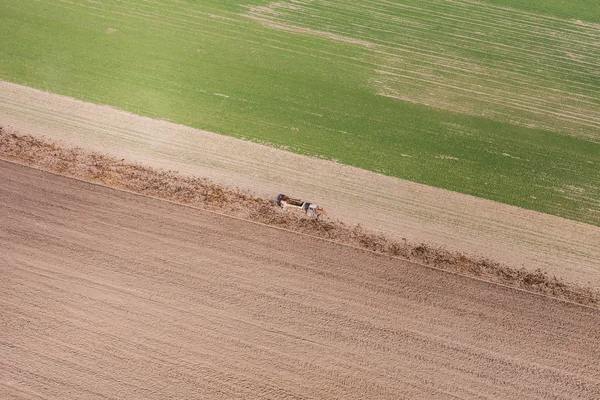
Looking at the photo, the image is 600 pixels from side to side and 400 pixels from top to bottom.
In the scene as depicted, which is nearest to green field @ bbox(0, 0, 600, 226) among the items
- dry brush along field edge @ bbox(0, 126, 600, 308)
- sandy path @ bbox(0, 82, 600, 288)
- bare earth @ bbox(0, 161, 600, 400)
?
sandy path @ bbox(0, 82, 600, 288)

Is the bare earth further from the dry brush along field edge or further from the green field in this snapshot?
the green field

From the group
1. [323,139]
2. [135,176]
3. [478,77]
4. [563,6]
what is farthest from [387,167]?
[563,6]

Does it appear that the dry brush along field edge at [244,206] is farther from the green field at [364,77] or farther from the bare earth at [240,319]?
the green field at [364,77]

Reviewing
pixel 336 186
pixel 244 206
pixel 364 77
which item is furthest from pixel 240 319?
pixel 364 77

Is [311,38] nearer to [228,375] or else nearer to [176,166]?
[176,166]

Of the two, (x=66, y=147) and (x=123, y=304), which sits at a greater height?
(x=66, y=147)

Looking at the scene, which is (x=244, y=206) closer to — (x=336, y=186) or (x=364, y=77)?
(x=336, y=186)
